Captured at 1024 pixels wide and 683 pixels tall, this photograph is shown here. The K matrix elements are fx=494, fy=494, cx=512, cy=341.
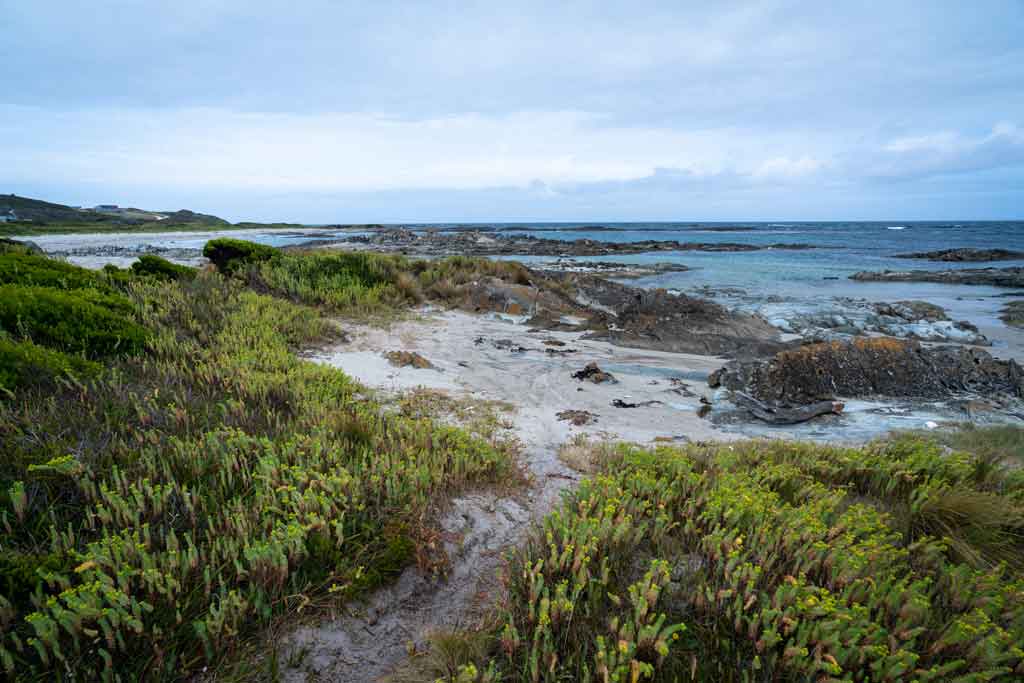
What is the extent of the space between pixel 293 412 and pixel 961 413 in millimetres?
8359

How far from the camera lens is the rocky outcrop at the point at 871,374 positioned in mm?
7273

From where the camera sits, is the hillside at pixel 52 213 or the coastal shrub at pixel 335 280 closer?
the coastal shrub at pixel 335 280

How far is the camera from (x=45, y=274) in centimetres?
762

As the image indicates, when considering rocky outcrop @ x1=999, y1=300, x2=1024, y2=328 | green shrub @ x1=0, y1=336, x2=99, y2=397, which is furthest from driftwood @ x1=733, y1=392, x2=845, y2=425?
rocky outcrop @ x1=999, y1=300, x2=1024, y2=328

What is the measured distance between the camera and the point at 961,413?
6.63 metres

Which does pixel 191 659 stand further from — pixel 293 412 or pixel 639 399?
pixel 639 399

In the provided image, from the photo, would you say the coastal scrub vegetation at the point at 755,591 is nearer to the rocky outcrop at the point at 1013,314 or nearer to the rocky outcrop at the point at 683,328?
the rocky outcrop at the point at 683,328

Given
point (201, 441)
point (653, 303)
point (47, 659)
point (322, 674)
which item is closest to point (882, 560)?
point (322, 674)

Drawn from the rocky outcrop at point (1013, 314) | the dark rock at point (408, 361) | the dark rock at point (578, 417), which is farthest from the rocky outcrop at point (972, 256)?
the dark rock at point (408, 361)

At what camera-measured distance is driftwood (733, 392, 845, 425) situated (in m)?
6.39

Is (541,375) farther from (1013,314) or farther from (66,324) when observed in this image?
(1013,314)

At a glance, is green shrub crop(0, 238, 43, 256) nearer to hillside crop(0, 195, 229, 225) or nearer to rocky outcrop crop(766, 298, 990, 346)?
rocky outcrop crop(766, 298, 990, 346)

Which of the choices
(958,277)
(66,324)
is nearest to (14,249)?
(66,324)

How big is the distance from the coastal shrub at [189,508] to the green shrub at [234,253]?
327 inches
